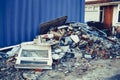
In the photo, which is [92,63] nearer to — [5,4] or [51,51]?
[51,51]

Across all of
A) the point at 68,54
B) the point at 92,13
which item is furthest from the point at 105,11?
the point at 68,54

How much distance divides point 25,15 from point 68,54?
9.07ft

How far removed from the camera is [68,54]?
8781 mm

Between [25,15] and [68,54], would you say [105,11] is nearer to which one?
[25,15]

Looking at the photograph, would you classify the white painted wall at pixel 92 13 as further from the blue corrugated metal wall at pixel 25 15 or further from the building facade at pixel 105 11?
the blue corrugated metal wall at pixel 25 15

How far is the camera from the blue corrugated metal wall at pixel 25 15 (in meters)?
8.74

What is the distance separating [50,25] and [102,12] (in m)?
10.5

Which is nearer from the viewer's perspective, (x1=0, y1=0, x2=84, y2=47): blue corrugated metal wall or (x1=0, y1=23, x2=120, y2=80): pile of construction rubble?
(x1=0, y1=23, x2=120, y2=80): pile of construction rubble

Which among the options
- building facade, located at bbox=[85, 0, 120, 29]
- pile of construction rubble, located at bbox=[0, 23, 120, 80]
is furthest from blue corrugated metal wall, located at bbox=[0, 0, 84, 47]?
building facade, located at bbox=[85, 0, 120, 29]

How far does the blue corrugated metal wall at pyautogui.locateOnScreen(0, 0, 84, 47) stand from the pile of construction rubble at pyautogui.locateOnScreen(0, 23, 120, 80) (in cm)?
70

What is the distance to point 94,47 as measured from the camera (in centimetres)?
985

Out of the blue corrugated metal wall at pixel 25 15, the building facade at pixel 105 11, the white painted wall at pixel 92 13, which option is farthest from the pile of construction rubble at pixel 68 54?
the white painted wall at pixel 92 13

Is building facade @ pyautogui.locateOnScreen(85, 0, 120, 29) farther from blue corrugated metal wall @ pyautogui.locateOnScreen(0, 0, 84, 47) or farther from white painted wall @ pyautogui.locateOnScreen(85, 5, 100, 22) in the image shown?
blue corrugated metal wall @ pyautogui.locateOnScreen(0, 0, 84, 47)

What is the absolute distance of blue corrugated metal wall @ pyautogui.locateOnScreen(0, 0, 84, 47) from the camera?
8.74 m
